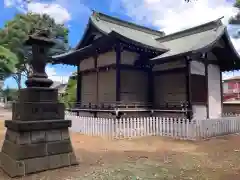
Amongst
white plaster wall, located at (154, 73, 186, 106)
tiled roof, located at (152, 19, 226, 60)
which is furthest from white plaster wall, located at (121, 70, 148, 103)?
tiled roof, located at (152, 19, 226, 60)

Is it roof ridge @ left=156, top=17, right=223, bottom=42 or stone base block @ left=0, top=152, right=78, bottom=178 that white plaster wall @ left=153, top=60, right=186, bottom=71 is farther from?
stone base block @ left=0, top=152, right=78, bottom=178

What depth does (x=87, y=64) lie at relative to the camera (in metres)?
18.1

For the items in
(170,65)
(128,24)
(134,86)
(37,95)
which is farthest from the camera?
(128,24)

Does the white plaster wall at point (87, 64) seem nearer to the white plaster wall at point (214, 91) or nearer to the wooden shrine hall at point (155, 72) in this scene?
the wooden shrine hall at point (155, 72)

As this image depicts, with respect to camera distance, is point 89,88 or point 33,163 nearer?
point 33,163

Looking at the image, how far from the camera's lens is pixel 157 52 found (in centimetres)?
1565

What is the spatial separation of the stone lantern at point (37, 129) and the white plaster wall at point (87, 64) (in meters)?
10.2

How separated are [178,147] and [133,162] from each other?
3.20 m

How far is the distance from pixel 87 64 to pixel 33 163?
489 inches

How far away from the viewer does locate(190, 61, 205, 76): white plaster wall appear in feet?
47.9

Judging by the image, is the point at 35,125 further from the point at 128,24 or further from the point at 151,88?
the point at 128,24

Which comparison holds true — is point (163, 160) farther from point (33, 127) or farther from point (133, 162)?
point (33, 127)

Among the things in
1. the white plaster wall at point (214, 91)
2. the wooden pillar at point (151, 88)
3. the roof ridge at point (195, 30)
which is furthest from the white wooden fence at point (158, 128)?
the roof ridge at point (195, 30)

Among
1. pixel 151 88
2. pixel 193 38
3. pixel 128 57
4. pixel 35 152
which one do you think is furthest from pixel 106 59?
pixel 35 152
